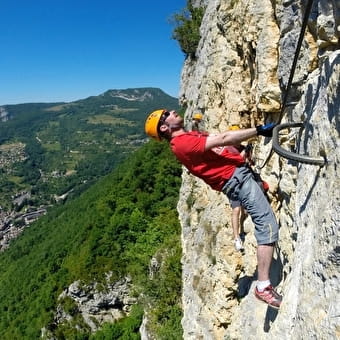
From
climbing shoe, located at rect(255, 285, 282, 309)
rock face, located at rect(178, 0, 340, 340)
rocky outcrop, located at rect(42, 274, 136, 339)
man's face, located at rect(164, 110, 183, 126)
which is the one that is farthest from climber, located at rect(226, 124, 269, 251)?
rocky outcrop, located at rect(42, 274, 136, 339)

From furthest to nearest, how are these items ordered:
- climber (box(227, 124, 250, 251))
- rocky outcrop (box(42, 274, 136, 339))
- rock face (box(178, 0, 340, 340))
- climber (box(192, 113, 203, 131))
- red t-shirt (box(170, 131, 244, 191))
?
rocky outcrop (box(42, 274, 136, 339)) < climber (box(192, 113, 203, 131)) < climber (box(227, 124, 250, 251)) < red t-shirt (box(170, 131, 244, 191)) < rock face (box(178, 0, 340, 340))

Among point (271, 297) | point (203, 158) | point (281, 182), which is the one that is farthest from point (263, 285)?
point (203, 158)

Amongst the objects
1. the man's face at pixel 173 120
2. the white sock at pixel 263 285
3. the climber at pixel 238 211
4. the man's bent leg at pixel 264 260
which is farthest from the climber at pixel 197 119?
the white sock at pixel 263 285

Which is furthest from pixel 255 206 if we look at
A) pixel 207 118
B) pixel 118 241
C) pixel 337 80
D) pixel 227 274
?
pixel 118 241

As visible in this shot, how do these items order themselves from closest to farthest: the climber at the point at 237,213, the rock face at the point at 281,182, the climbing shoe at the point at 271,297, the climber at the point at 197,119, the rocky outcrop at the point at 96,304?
the rock face at the point at 281,182 → the climbing shoe at the point at 271,297 → the climber at the point at 237,213 → the climber at the point at 197,119 → the rocky outcrop at the point at 96,304

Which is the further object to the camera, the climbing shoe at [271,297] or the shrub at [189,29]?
the shrub at [189,29]

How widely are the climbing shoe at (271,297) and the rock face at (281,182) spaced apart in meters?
0.17

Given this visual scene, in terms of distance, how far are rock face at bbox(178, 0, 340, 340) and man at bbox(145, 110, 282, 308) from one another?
1.21 ft

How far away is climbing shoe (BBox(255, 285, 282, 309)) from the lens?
5.84 metres

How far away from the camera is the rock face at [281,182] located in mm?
4320

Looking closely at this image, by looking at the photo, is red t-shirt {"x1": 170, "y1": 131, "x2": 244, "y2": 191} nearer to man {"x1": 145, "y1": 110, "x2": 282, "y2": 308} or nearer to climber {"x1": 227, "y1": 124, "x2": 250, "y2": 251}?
man {"x1": 145, "y1": 110, "x2": 282, "y2": 308}

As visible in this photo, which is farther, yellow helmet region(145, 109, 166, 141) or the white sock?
yellow helmet region(145, 109, 166, 141)

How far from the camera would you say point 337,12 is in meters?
4.49

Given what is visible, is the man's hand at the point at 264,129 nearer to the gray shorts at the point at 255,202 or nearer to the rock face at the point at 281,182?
the rock face at the point at 281,182
